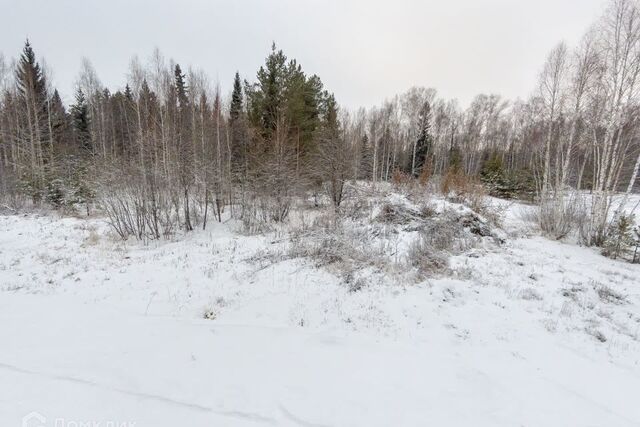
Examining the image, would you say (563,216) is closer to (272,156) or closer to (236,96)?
(272,156)

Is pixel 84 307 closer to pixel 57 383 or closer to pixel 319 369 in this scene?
pixel 57 383

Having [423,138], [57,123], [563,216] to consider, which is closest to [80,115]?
[57,123]

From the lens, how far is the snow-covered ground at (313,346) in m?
2.57

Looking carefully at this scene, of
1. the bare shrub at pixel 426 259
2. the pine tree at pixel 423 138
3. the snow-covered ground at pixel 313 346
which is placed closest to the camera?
the snow-covered ground at pixel 313 346

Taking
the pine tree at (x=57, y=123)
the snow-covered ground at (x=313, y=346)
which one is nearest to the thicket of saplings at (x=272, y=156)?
the pine tree at (x=57, y=123)

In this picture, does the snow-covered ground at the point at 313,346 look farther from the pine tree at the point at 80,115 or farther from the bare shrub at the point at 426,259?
the pine tree at the point at 80,115

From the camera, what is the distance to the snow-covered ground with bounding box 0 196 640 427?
257 centimetres

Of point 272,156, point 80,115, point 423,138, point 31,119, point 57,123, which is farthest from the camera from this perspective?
point 423,138

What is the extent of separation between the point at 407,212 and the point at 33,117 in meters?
25.2

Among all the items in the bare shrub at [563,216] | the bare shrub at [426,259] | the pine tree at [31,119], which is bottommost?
the bare shrub at [426,259]

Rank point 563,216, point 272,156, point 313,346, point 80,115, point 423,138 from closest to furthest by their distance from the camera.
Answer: point 313,346
point 563,216
point 272,156
point 80,115
point 423,138

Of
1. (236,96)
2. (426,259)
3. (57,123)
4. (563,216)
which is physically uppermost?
(236,96)

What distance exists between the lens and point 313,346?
3.58 m

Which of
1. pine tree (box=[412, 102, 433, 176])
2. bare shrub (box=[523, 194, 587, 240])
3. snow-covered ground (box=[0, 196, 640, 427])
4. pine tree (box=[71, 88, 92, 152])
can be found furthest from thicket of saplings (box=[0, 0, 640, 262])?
pine tree (box=[412, 102, 433, 176])
